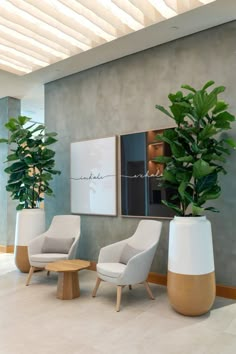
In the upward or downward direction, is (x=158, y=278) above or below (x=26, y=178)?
below

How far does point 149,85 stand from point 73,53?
1.18m

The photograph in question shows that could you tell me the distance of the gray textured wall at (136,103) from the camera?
3854 millimetres

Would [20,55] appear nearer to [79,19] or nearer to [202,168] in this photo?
[79,19]

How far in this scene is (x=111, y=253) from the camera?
4055mm

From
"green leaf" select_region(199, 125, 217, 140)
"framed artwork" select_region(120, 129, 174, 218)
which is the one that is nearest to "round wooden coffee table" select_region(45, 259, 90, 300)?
"framed artwork" select_region(120, 129, 174, 218)

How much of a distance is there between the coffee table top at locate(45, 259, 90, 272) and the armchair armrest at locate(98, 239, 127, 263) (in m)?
0.21

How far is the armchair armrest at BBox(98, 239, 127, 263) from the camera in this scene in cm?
398

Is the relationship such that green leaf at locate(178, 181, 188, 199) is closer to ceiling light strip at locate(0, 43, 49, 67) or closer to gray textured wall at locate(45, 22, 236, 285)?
gray textured wall at locate(45, 22, 236, 285)

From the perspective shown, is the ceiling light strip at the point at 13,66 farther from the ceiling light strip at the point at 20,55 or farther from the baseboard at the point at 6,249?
the baseboard at the point at 6,249

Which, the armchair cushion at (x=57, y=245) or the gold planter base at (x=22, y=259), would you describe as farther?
the gold planter base at (x=22, y=259)

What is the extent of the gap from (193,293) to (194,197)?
1.00 m

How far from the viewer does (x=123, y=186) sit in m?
4.75

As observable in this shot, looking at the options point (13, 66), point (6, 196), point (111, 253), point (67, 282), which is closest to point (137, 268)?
point (111, 253)

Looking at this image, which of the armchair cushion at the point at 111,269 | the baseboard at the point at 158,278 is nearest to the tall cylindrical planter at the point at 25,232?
the armchair cushion at the point at 111,269
